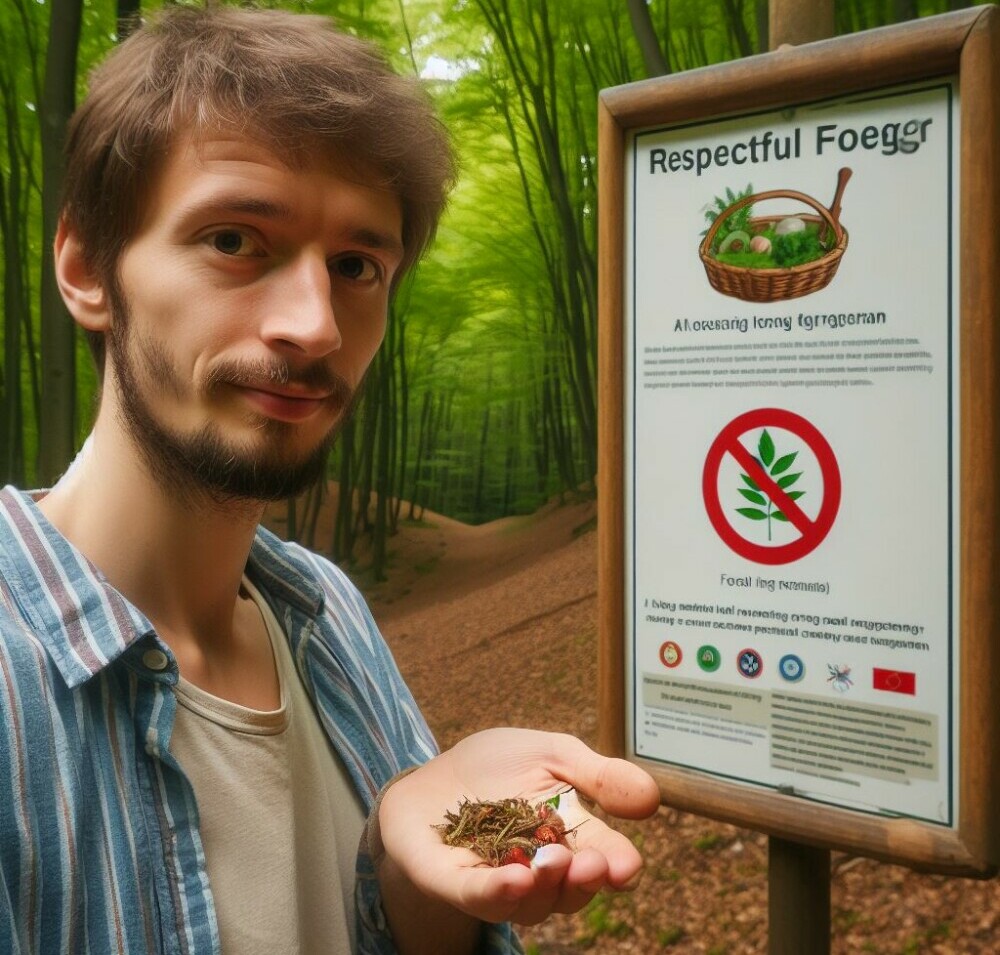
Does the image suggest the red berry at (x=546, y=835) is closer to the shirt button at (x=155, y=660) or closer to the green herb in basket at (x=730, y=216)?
the shirt button at (x=155, y=660)

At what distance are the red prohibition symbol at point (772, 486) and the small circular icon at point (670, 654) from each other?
0.15 meters

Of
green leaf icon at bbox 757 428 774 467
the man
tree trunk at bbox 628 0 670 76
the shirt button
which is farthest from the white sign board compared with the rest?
tree trunk at bbox 628 0 670 76

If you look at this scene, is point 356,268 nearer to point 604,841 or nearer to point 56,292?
point 604,841

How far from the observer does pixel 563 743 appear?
86 centimetres

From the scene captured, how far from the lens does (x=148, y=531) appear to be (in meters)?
0.89

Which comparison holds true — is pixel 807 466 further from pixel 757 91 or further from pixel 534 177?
pixel 534 177

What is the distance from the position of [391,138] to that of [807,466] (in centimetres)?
59

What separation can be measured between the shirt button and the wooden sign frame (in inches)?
26.5

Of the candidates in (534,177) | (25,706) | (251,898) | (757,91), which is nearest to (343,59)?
(757,91)

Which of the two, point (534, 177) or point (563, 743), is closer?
point (563, 743)

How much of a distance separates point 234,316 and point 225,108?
0.19m

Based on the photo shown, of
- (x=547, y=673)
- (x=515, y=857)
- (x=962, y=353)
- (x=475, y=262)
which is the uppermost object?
(x=475, y=262)

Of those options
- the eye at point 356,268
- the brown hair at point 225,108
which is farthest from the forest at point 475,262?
the eye at point 356,268

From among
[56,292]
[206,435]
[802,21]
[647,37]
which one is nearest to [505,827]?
[206,435]
